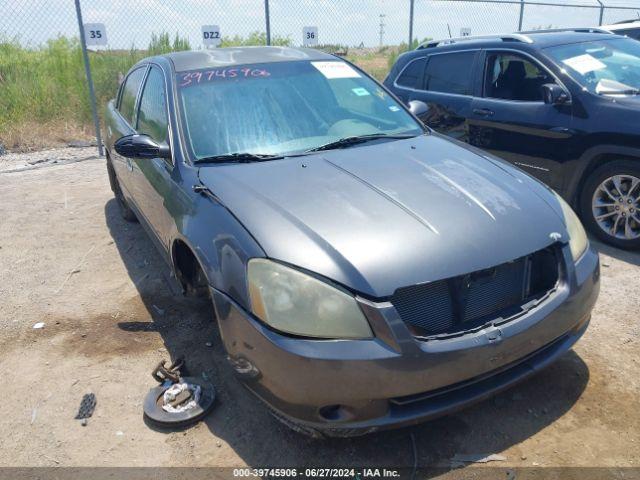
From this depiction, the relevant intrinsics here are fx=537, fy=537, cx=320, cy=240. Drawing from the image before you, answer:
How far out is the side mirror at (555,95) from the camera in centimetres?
455

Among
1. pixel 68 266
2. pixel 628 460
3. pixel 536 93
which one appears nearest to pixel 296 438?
pixel 628 460

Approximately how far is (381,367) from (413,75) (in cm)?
478

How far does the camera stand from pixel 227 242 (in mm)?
2387

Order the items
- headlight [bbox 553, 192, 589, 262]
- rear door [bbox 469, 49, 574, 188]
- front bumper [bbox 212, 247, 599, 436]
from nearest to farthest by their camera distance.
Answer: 1. front bumper [bbox 212, 247, 599, 436]
2. headlight [bbox 553, 192, 589, 262]
3. rear door [bbox 469, 49, 574, 188]

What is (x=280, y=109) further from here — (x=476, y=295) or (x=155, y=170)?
(x=476, y=295)

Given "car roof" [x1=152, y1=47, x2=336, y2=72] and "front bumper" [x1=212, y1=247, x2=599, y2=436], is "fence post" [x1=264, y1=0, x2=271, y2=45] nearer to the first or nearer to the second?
"car roof" [x1=152, y1=47, x2=336, y2=72]

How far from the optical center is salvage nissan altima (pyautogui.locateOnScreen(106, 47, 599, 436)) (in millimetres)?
2061

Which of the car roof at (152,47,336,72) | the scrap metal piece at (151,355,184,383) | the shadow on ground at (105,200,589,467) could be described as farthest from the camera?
the car roof at (152,47,336,72)

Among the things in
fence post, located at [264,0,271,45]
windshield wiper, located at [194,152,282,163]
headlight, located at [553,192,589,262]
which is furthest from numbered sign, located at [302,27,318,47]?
headlight, located at [553,192,589,262]

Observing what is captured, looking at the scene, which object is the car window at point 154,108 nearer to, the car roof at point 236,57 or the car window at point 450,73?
the car roof at point 236,57

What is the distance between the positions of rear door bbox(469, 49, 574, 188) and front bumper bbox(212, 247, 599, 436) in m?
2.70

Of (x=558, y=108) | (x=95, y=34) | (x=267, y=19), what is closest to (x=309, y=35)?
(x=267, y=19)

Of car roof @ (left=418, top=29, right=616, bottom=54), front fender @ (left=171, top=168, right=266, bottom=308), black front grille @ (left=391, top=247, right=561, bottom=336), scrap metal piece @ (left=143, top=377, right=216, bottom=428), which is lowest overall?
scrap metal piece @ (left=143, top=377, right=216, bottom=428)

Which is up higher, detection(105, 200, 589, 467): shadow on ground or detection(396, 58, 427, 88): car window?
detection(396, 58, 427, 88): car window
